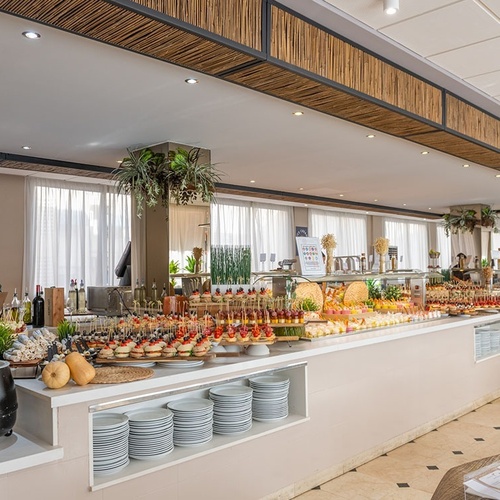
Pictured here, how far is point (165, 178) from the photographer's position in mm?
5820

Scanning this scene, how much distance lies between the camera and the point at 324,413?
402 centimetres

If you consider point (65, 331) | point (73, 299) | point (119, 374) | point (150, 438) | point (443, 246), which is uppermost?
point (443, 246)

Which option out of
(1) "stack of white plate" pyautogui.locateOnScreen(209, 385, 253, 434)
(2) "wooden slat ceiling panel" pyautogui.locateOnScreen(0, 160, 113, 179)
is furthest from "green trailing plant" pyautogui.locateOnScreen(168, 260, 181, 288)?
(1) "stack of white plate" pyautogui.locateOnScreen(209, 385, 253, 434)

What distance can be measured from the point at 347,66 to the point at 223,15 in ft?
4.01

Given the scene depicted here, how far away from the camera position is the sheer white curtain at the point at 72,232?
8539mm

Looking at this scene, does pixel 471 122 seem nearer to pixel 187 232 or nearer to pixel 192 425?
Result: pixel 187 232

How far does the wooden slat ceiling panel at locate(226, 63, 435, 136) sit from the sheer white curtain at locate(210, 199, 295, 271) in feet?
22.0

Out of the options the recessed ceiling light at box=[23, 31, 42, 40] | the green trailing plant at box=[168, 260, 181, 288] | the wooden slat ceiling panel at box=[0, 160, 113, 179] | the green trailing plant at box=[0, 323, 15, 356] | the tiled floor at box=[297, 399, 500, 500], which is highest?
the recessed ceiling light at box=[23, 31, 42, 40]

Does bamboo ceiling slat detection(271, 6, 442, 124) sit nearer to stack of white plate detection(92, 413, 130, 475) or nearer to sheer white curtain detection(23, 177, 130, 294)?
stack of white plate detection(92, 413, 130, 475)

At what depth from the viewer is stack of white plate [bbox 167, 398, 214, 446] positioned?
3221 millimetres

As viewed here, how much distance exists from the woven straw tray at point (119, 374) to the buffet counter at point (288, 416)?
0.14 ft

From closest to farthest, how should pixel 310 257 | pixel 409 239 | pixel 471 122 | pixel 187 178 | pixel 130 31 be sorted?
pixel 130 31 → pixel 310 257 → pixel 471 122 → pixel 187 178 → pixel 409 239

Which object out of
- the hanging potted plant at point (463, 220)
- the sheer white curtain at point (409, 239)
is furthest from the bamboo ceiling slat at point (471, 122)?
the sheer white curtain at point (409, 239)

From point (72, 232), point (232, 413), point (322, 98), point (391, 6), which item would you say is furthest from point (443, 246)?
point (232, 413)
